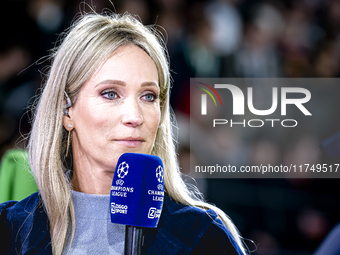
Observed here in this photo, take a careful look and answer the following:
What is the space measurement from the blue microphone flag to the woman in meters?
0.23

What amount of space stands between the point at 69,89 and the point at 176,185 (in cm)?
56

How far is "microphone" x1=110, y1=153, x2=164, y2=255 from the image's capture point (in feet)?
3.51

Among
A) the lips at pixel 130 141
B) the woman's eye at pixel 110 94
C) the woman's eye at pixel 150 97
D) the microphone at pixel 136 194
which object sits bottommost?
the microphone at pixel 136 194

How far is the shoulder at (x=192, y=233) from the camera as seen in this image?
1.36 m

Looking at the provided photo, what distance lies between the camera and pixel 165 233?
4.56 ft

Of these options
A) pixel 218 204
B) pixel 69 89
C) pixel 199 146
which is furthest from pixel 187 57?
pixel 69 89

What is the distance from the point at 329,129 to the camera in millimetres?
3195

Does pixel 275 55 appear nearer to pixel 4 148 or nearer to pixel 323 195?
pixel 323 195

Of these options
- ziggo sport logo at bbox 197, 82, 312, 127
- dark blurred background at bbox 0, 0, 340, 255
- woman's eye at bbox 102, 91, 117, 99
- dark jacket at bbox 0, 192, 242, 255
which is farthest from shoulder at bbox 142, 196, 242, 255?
ziggo sport logo at bbox 197, 82, 312, 127

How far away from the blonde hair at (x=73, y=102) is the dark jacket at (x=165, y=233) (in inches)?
2.2

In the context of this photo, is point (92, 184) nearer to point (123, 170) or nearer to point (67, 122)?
point (67, 122)

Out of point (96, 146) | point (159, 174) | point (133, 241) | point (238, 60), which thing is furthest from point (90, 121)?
point (238, 60)

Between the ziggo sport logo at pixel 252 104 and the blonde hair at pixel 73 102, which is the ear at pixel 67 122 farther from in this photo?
the ziggo sport logo at pixel 252 104

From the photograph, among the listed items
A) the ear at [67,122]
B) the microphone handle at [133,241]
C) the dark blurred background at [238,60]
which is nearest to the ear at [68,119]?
the ear at [67,122]
